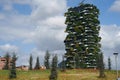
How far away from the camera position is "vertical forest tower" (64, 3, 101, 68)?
328 feet

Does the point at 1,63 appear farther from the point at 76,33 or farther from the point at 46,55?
the point at 76,33

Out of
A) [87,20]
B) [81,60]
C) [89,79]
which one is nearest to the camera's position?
[89,79]

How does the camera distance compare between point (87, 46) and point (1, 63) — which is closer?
point (87, 46)

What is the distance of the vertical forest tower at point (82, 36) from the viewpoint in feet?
328

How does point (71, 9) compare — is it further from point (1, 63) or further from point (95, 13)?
point (1, 63)

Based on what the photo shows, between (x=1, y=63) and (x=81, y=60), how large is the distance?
166ft

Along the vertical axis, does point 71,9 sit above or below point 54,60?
above

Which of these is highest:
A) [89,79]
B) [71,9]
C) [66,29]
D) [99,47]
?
[71,9]

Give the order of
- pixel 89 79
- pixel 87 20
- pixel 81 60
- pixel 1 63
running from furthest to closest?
1. pixel 1 63
2. pixel 87 20
3. pixel 81 60
4. pixel 89 79

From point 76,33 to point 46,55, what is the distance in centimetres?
1342

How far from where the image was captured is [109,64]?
10144cm

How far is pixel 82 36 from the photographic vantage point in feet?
339

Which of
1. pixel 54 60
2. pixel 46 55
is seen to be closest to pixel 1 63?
pixel 46 55

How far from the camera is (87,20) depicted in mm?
104500
